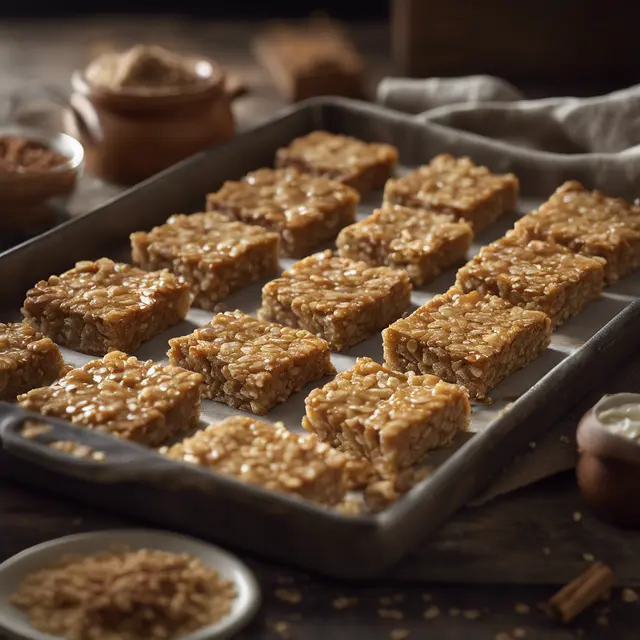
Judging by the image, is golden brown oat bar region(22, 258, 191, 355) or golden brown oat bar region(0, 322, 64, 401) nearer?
golden brown oat bar region(0, 322, 64, 401)

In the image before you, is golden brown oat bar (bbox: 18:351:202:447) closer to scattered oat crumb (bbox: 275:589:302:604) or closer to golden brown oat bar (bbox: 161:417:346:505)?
golden brown oat bar (bbox: 161:417:346:505)

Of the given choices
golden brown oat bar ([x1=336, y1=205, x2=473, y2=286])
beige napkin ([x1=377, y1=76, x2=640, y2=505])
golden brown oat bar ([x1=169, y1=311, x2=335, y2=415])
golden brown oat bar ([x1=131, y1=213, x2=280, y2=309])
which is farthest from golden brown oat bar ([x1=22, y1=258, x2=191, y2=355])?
beige napkin ([x1=377, y1=76, x2=640, y2=505])

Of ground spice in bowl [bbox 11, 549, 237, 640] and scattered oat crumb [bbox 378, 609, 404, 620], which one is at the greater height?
ground spice in bowl [bbox 11, 549, 237, 640]

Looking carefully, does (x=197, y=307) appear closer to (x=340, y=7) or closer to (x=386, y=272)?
(x=386, y=272)

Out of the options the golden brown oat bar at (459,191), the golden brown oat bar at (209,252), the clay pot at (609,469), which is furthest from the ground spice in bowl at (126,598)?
the golden brown oat bar at (459,191)

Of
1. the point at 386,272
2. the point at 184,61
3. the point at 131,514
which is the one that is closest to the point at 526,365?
the point at 386,272

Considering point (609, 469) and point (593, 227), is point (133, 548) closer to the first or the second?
point (609, 469)
